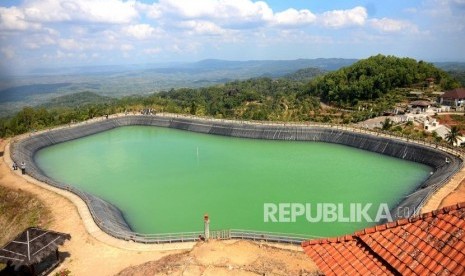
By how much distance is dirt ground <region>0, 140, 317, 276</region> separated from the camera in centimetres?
1207

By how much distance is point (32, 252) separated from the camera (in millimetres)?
11867

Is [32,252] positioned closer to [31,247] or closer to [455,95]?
[31,247]

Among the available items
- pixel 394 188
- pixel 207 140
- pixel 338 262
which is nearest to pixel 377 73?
pixel 207 140

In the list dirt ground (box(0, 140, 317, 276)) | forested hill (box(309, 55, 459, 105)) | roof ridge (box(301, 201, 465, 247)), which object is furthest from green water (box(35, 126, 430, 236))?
forested hill (box(309, 55, 459, 105))

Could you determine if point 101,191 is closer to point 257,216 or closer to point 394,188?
point 257,216

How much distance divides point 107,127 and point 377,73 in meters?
42.3

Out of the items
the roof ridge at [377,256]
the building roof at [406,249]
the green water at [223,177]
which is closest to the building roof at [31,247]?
the green water at [223,177]

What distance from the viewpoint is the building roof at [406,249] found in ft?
15.7

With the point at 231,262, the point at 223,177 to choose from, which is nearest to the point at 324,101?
the point at 223,177

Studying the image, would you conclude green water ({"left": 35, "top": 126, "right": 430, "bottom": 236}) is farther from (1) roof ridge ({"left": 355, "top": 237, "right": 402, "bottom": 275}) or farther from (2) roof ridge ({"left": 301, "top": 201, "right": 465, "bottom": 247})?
(1) roof ridge ({"left": 355, "top": 237, "right": 402, "bottom": 275})

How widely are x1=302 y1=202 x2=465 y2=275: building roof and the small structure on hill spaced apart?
9.76 metres

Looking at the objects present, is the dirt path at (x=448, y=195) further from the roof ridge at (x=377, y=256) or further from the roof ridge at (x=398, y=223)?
the roof ridge at (x=377, y=256)

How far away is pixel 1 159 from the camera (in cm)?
2728

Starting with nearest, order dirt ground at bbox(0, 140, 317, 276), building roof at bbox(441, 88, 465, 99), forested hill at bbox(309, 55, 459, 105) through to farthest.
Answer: dirt ground at bbox(0, 140, 317, 276), building roof at bbox(441, 88, 465, 99), forested hill at bbox(309, 55, 459, 105)
